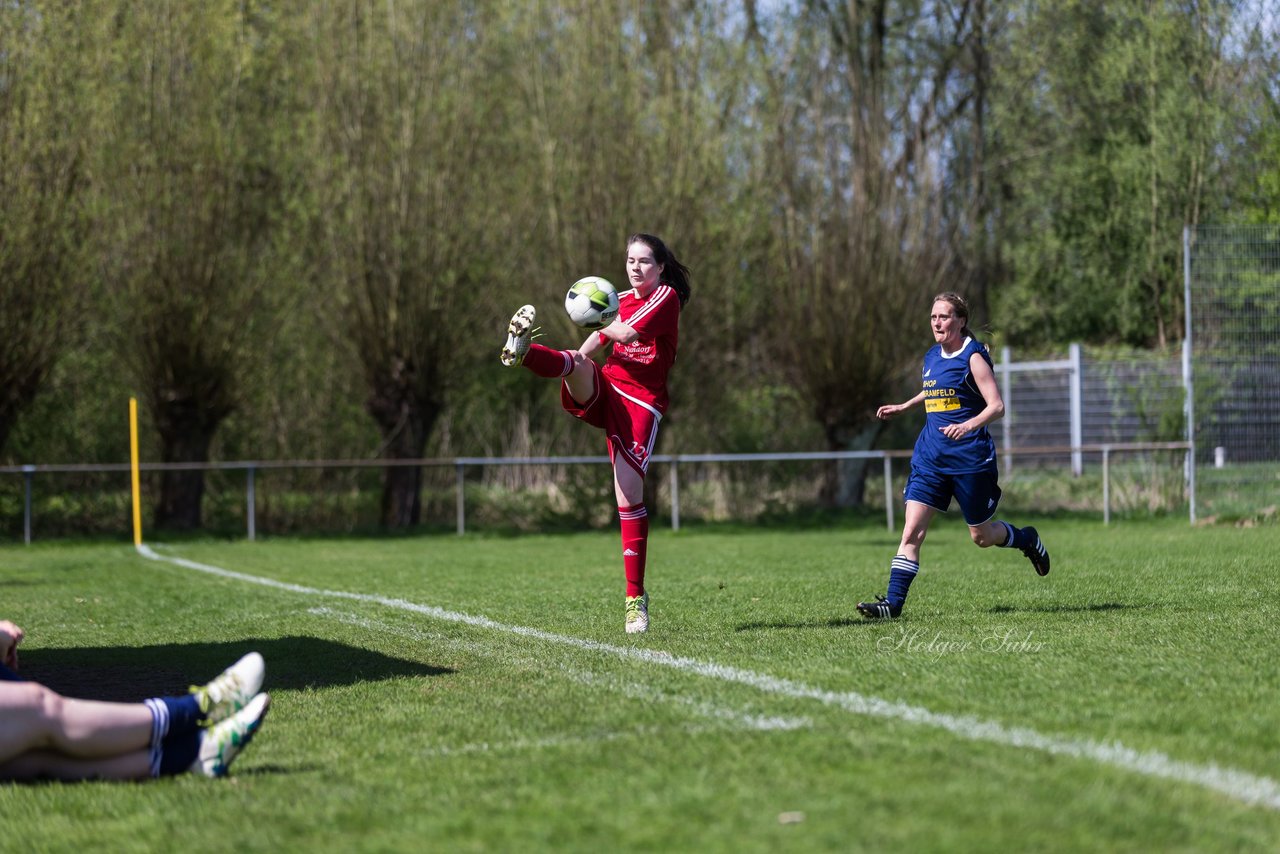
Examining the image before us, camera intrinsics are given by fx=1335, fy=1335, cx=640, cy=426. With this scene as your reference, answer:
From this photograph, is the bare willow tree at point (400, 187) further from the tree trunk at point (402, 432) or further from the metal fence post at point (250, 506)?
the metal fence post at point (250, 506)

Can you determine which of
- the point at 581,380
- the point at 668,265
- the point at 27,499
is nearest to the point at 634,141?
the point at 27,499

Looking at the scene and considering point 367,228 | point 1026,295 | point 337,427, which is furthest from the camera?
point 1026,295

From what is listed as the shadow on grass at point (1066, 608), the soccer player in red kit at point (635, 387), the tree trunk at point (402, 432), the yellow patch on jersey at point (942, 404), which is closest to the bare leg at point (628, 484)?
the soccer player in red kit at point (635, 387)

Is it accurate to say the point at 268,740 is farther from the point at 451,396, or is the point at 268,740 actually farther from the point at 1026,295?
the point at 1026,295

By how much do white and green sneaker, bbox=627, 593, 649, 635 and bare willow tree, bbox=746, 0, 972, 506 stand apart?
14.5m

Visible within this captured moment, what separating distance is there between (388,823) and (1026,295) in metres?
31.7

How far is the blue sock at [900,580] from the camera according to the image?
739 cm

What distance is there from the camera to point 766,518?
68.9ft

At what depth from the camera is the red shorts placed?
7254 millimetres

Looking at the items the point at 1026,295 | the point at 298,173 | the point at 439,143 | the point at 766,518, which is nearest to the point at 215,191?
the point at 298,173

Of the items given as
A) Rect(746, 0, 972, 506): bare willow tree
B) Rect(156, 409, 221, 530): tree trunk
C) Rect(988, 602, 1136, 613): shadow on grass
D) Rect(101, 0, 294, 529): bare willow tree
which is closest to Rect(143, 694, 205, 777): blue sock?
Rect(988, 602, 1136, 613): shadow on grass

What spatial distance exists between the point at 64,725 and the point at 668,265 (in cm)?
441

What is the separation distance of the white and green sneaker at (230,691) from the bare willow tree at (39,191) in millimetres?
16352

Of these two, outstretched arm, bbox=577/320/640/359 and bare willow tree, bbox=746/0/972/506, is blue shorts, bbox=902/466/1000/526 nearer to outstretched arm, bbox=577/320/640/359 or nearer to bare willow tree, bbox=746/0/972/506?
outstretched arm, bbox=577/320/640/359
